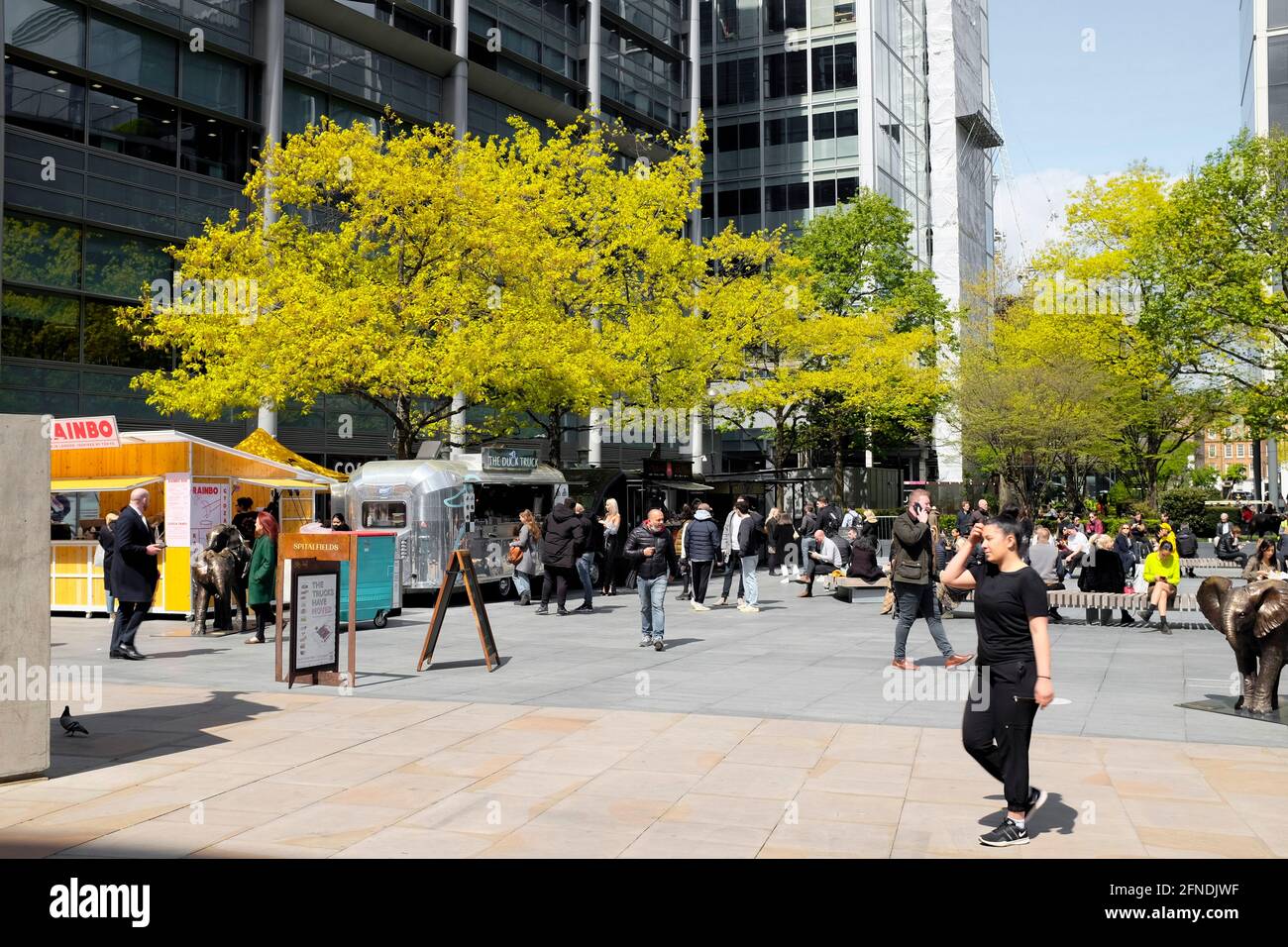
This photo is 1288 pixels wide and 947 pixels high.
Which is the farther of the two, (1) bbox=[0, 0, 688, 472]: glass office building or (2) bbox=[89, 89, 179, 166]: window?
(2) bbox=[89, 89, 179, 166]: window

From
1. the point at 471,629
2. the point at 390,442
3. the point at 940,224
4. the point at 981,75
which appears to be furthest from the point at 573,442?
the point at 981,75

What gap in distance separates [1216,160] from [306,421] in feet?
91.7

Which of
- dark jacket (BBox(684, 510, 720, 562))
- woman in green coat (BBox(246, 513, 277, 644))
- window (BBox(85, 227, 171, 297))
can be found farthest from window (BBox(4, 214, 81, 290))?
dark jacket (BBox(684, 510, 720, 562))

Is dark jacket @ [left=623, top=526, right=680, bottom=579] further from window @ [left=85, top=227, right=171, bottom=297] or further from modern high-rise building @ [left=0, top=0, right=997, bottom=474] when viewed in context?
window @ [left=85, top=227, right=171, bottom=297]

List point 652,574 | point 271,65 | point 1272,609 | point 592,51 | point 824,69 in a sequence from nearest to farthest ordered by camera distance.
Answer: point 1272,609 < point 652,574 < point 271,65 < point 592,51 < point 824,69

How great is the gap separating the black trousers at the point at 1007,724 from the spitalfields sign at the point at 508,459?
16.6 meters

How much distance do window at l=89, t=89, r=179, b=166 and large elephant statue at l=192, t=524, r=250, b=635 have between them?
15211mm

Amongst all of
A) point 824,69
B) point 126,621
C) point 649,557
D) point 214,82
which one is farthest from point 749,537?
point 824,69

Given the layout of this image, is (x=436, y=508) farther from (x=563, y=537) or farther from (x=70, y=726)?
(x=70, y=726)

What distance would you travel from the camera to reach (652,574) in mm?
14375

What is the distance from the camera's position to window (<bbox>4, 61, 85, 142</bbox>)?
25594 mm

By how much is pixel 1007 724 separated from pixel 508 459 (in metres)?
17.3

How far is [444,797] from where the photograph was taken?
6867 mm

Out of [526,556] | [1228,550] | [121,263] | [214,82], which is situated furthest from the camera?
[1228,550]
